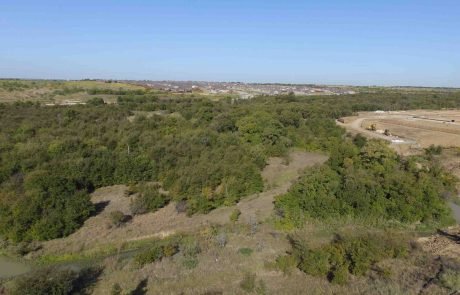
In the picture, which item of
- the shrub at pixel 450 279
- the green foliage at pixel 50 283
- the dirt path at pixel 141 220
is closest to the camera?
the green foliage at pixel 50 283

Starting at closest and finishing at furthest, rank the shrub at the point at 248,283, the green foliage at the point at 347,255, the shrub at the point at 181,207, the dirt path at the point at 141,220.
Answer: the shrub at the point at 248,283 → the green foliage at the point at 347,255 → the dirt path at the point at 141,220 → the shrub at the point at 181,207

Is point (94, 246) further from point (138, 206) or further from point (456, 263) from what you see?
point (456, 263)

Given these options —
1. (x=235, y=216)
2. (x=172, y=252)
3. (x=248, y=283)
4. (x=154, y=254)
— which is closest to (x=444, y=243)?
(x=235, y=216)

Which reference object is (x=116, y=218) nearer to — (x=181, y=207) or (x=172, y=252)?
(x=181, y=207)

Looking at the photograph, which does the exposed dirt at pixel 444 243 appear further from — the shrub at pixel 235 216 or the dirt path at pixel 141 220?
the shrub at pixel 235 216

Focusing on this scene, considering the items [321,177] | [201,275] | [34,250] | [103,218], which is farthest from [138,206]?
[321,177]

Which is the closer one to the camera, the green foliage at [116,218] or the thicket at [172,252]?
the thicket at [172,252]

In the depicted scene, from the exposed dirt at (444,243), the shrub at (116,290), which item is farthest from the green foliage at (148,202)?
the exposed dirt at (444,243)
